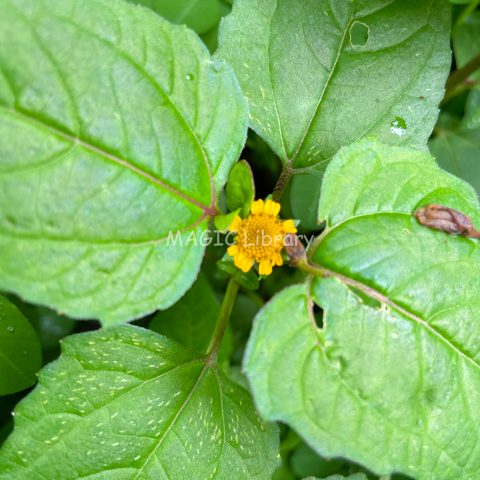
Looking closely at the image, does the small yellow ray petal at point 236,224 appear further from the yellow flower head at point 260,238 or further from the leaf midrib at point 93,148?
the leaf midrib at point 93,148

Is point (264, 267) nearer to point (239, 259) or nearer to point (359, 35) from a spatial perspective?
point (239, 259)

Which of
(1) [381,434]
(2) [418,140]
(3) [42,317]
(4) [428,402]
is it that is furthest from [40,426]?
(2) [418,140]

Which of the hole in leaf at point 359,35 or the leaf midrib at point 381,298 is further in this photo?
the hole in leaf at point 359,35

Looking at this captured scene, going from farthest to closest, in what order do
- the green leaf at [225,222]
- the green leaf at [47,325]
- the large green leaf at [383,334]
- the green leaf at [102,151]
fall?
the green leaf at [47,325] < the green leaf at [225,222] < the large green leaf at [383,334] < the green leaf at [102,151]

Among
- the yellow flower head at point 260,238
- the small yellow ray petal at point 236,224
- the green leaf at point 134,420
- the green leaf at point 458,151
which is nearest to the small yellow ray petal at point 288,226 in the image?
the yellow flower head at point 260,238

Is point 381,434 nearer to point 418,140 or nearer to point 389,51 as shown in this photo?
point 418,140

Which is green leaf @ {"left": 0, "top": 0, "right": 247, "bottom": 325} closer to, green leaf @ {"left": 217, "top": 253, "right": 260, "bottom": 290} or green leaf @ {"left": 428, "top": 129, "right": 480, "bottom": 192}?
green leaf @ {"left": 217, "top": 253, "right": 260, "bottom": 290}
